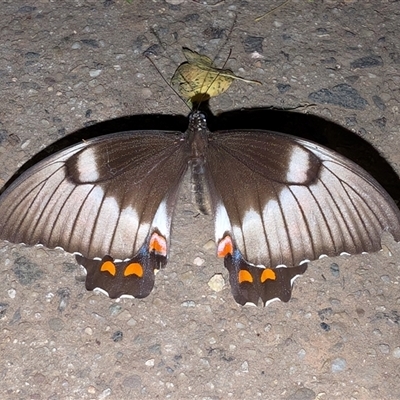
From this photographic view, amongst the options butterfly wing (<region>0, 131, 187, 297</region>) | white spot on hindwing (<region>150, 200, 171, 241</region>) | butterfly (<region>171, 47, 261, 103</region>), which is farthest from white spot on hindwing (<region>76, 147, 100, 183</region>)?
butterfly (<region>171, 47, 261, 103</region>)

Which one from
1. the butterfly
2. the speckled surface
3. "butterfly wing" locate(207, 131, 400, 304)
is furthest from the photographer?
the butterfly

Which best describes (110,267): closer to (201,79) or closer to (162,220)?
(162,220)

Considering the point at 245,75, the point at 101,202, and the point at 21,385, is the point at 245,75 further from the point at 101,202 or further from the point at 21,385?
the point at 21,385

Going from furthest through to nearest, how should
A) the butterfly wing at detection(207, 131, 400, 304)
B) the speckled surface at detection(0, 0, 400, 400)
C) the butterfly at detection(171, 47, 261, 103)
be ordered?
1. the butterfly at detection(171, 47, 261, 103)
2. the speckled surface at detection(0, 0, 400, 400)
3. the butterfly wing at detection(207, 131, 400, 304)

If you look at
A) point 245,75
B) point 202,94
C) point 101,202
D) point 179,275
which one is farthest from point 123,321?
point 245,75

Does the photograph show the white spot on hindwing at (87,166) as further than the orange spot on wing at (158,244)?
No

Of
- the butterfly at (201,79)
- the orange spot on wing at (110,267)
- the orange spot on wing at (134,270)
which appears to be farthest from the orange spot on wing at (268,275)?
the butterfly at (201,79)

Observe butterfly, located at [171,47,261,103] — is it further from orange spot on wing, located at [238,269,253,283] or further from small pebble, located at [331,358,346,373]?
small pebble, located at [331,358,346,373]

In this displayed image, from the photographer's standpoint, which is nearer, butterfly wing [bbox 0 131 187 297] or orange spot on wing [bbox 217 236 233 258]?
butterfly wing [bbox 0 131 187 297]

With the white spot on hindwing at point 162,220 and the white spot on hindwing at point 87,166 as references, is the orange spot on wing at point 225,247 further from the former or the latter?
the white spot on hindwing at point 87,166

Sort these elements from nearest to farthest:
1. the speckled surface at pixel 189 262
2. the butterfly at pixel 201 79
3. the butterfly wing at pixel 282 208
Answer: the butterfly wing at pixel 282 208 → the speckled surface at pixel 189 262 → the butterfly at pixel 201 79
